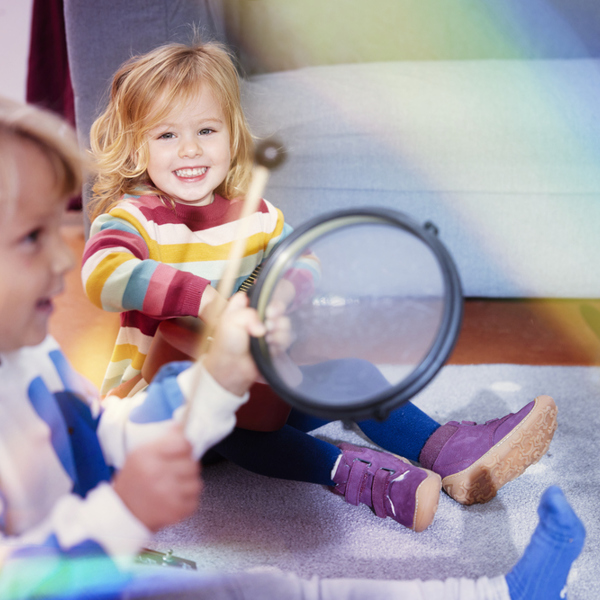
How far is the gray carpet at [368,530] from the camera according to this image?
2.33 feet

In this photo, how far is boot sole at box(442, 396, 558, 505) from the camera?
0.81m

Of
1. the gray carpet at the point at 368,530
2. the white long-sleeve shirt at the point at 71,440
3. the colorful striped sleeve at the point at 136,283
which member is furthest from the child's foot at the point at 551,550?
the colorful striped sleeve at the point at 136,283

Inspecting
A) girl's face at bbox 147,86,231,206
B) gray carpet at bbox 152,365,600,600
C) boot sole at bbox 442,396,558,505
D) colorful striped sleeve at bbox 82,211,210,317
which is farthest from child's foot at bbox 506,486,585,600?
girl's face at bbox 147,86,231,206

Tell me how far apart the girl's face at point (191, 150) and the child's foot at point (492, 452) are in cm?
51

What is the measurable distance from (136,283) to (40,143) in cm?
29

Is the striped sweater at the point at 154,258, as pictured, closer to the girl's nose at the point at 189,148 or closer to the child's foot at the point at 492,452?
the girl's nose at the point at 189,148

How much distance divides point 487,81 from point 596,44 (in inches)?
23.2

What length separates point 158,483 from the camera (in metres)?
0.44

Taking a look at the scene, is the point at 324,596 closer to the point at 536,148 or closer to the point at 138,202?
the point at 138,202

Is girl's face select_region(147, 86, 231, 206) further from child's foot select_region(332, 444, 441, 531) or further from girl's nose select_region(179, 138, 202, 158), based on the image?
child's foot select_region(332, 444, 441, 531)

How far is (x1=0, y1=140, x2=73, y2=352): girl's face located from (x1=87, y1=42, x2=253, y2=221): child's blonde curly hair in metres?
0.35

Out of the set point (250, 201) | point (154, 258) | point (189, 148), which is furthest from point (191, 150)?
point (250, 201)

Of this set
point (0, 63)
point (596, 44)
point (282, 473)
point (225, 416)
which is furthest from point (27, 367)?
point (596, 44)

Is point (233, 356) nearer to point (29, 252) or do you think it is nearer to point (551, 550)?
point (29, 252)
